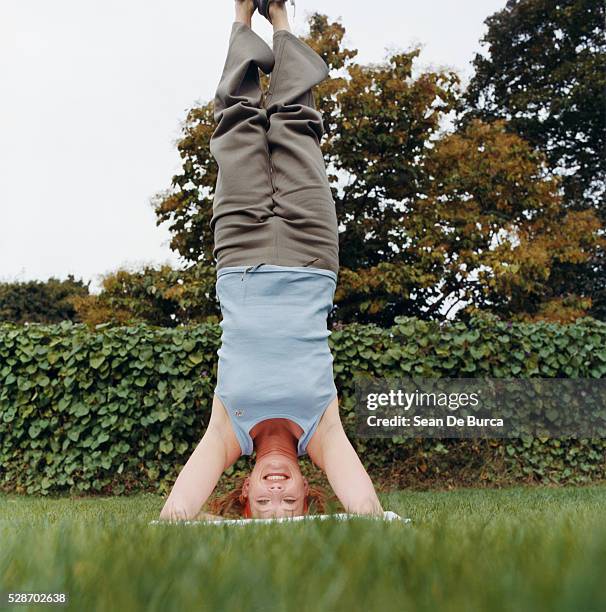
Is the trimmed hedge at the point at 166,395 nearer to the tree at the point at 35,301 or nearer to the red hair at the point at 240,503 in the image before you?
the red hair at the point at 240,503

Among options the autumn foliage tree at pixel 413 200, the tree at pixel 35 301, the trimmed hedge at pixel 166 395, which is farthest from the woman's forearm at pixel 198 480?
the tree at pixel 35 301

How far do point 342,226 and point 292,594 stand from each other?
1302cm

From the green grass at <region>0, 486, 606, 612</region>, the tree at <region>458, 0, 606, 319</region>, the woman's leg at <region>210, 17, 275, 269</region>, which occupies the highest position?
the tree at <region>458, 0, 606, 319</region>

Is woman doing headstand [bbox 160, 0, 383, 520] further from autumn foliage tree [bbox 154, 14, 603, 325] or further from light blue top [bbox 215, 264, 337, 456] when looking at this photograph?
autumn foliage tree [bbox 154, 14, 603, 325]

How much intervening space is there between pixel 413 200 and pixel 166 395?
8468mm

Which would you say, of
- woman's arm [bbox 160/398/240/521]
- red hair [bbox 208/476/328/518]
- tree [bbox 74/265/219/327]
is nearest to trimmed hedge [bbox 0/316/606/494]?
red hair [bbox 208/476/328/518]

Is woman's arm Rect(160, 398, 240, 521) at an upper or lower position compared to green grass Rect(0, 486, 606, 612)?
upper

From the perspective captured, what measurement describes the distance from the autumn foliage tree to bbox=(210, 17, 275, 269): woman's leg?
881 centimetres

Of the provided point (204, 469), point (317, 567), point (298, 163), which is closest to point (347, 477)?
point (204, 469)

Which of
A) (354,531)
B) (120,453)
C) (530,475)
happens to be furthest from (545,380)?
(354,531)

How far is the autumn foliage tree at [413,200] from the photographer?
13.3 m

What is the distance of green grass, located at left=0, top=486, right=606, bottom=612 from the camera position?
37.9 inches

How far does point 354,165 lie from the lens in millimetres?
13742

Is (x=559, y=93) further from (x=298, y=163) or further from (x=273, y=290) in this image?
(x=273, y=290)
